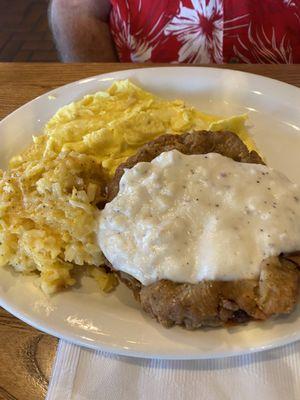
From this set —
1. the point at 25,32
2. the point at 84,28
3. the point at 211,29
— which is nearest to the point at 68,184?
the point at 211,29

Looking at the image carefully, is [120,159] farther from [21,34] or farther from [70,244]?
[21,34]

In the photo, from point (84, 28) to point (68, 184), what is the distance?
1.34 m

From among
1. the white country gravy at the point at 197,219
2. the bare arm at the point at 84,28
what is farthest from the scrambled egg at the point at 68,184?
the bare arm at the point at 84,28

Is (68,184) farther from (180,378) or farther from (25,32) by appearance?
(25,32)

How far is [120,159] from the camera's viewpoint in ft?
6.31

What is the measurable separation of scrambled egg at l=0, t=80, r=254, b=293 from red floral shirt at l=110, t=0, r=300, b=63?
1.71ft

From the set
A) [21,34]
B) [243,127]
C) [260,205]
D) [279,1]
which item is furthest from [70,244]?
[21,34]

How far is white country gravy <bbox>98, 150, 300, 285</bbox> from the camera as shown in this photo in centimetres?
135

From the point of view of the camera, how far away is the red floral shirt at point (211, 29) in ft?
7.27

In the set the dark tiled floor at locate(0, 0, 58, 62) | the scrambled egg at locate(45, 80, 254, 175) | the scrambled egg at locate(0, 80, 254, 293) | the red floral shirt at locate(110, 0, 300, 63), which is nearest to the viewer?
the scrambled egg at locate(0, 80, 254, 293)

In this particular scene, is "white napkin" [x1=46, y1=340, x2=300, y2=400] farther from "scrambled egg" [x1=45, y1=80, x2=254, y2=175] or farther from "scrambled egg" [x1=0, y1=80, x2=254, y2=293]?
"scrambled egg" [x1=45, y1=80, x2=254, y2=175]

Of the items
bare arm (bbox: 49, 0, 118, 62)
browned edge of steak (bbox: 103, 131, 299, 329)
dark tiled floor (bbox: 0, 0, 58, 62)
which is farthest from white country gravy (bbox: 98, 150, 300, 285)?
dark tiled floor (bbox: 0, 0, 58, 62)

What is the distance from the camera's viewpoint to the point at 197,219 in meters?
1.43

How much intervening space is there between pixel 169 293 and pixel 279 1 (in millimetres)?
1599
